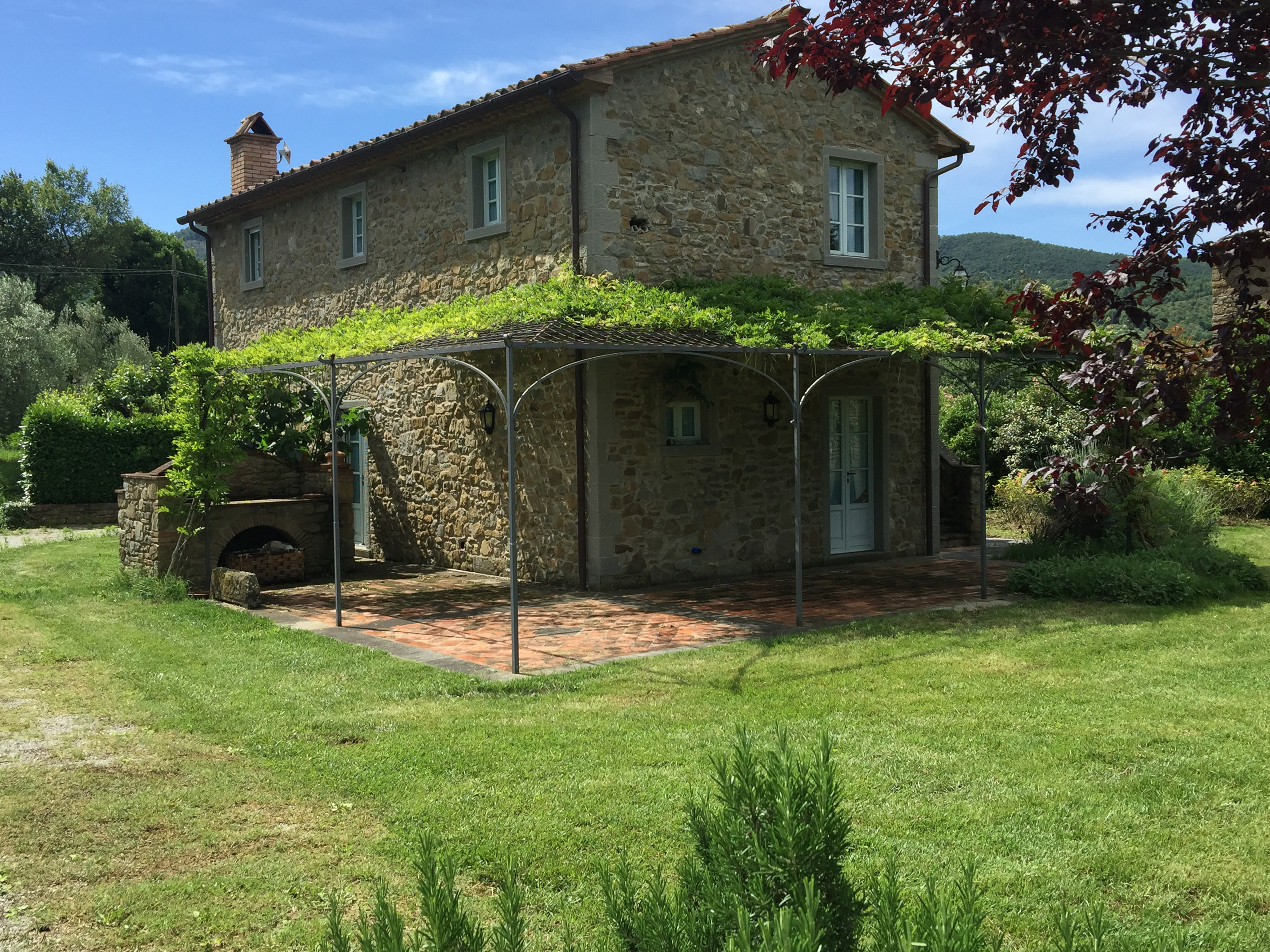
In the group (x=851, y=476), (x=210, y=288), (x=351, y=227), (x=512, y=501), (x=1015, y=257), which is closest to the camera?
(x=512, y=501)

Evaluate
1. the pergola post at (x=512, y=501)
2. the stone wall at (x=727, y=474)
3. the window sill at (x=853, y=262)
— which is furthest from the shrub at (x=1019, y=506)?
the pergola post at (x=512, y=501)

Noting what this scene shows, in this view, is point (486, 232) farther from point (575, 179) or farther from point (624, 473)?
point (624, 473)

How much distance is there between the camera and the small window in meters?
12.4

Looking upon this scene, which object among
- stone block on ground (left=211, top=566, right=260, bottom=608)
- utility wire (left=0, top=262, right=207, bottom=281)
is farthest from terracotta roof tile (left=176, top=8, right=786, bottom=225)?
utility wire (left=0, top=262, right=207, bottom=281)

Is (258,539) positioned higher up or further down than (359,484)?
further down

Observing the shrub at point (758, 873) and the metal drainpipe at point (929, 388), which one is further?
the metal drainpipe at point (929, 388)

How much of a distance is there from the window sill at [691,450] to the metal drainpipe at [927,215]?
448 cm

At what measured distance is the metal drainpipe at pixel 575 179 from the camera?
11.6 m

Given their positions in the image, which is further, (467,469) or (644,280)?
(467,469)

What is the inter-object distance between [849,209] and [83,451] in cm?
1393

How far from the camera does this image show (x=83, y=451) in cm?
1950

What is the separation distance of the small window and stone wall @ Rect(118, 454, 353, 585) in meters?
3.82

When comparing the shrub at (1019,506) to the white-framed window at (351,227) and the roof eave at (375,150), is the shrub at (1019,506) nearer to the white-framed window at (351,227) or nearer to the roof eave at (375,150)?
the roof eave at (375,150)

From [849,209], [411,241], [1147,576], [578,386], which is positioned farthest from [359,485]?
[1147,576]
